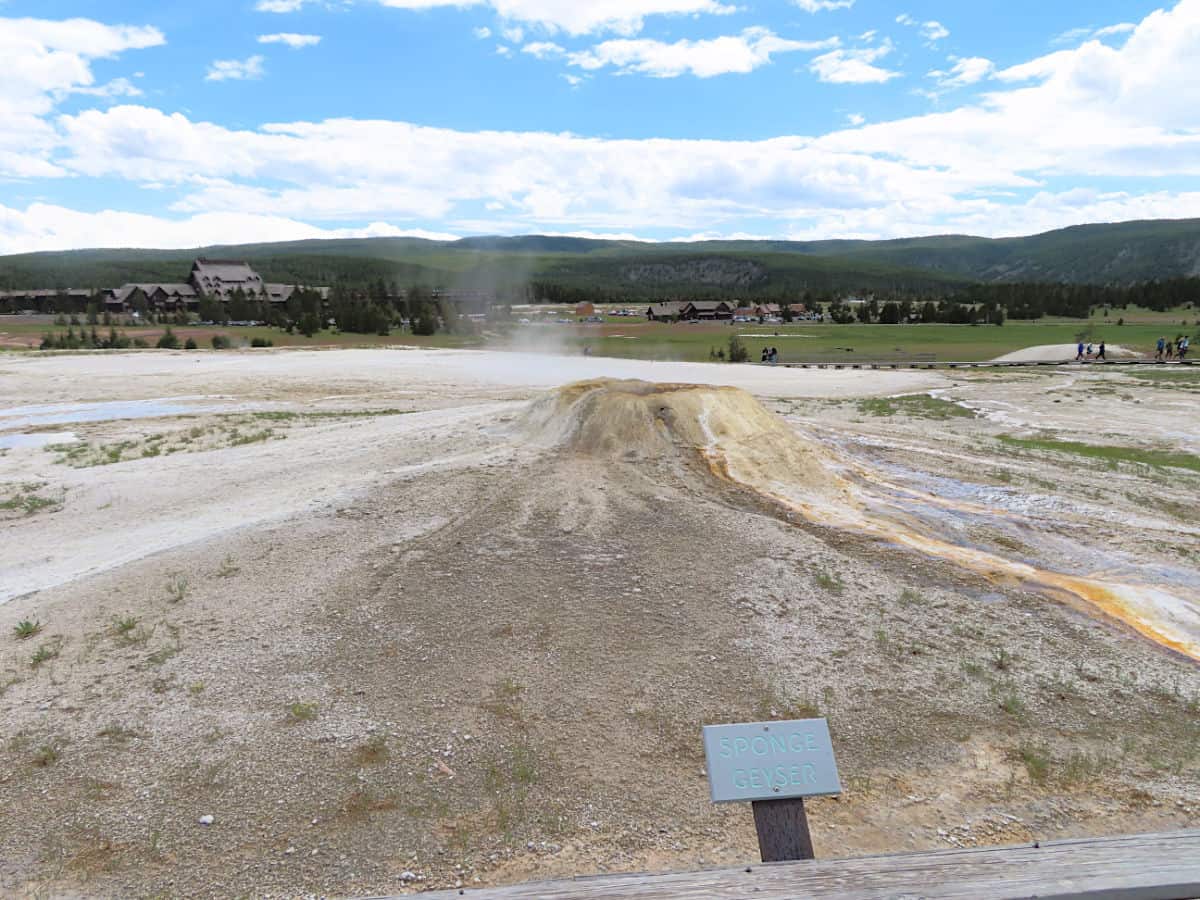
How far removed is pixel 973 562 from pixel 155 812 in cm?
953

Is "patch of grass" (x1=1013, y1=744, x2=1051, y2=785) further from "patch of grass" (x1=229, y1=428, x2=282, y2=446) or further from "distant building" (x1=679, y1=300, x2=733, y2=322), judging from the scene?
"distant building" (x1=679, y1=300, x2=733, y2=322)

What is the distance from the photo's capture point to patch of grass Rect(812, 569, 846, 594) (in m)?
9.15

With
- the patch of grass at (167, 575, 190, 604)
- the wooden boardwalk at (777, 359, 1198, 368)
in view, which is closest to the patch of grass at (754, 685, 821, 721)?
the patch of grass at (167, 575, 190, 604)

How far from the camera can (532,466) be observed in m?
13.5

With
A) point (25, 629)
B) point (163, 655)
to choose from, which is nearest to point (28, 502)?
point (25, 629)

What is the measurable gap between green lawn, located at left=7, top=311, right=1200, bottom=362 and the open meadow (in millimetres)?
44760

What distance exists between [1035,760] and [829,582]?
3413 millimetres

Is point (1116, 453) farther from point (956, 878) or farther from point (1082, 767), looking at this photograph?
point (956, 878)

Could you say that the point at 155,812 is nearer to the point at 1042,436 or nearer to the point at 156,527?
the point at 156,527

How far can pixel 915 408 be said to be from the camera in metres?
29.6

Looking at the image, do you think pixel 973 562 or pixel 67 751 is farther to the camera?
pixel 973 562

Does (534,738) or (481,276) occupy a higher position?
(481,276)

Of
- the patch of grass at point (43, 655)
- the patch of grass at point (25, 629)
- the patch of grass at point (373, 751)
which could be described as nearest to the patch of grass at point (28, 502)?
the patch of grass at point (25, 629)

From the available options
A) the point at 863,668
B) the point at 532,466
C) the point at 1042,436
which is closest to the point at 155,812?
the point at 863,668
